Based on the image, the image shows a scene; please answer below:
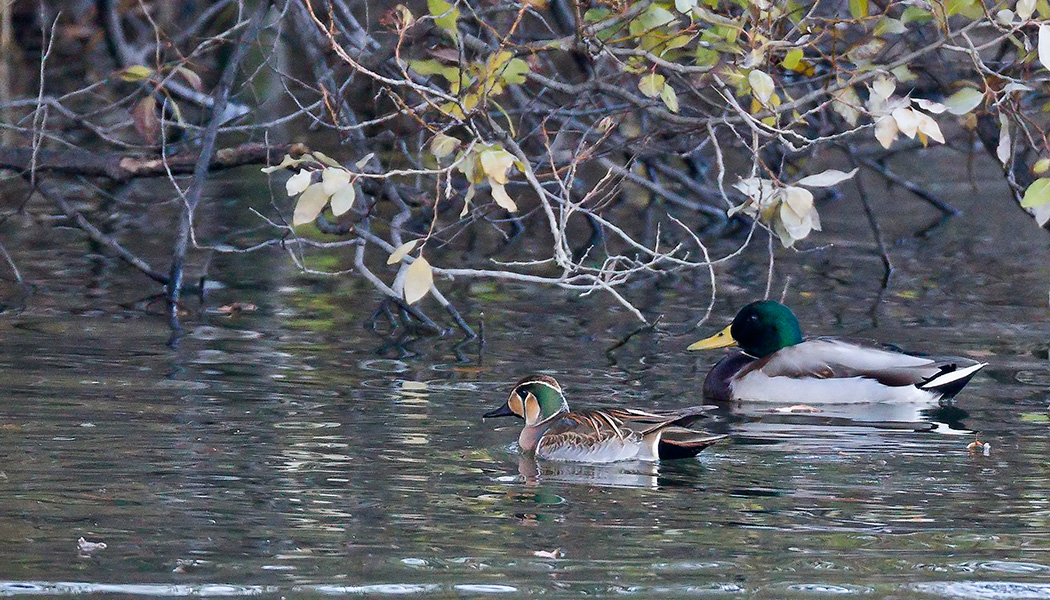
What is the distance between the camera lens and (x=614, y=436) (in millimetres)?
7531

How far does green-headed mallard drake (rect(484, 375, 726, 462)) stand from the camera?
746 centimetres

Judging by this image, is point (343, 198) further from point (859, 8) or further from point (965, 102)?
point (965, 102)

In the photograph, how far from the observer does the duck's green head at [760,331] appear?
10.1m

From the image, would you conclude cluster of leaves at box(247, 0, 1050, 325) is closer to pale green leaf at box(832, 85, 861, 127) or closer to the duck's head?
pale green leaf at box(832, 85, 861, 127)

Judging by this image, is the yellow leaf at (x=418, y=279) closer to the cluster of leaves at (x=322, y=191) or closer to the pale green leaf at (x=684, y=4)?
the cluster of leaves at (x=322, y=191)

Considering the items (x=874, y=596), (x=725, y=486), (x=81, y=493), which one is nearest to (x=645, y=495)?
(x=725, y=486)

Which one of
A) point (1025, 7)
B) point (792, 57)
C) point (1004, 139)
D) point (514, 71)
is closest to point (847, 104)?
point (792, 57)

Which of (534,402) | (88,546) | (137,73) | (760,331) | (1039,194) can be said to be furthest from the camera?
(760,331)

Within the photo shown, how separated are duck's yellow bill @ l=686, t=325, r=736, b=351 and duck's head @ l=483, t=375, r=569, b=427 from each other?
2327mm

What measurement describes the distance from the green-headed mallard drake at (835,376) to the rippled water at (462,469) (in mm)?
203

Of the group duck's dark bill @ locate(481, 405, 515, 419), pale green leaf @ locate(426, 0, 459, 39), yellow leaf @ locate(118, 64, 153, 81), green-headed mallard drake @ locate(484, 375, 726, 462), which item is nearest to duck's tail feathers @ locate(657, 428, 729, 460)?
green-headed mallard drake @ locate(484, 375, 726, 462)

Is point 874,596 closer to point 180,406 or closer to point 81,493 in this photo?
point 81,493

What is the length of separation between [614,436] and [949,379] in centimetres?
238

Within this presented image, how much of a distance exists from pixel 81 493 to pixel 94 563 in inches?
38.3
